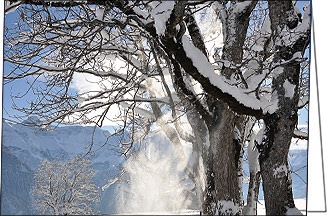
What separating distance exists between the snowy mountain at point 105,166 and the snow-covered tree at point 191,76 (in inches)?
3.5

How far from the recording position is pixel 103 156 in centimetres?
231

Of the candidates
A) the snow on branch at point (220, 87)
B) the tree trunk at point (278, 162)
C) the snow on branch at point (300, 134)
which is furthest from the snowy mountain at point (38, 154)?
the snow on branch at point (300, 134)

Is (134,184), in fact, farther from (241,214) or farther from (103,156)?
(241,214)

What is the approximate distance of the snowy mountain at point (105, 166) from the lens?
214 cm

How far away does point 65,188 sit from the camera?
2.24 metres

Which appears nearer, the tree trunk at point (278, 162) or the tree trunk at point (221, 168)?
the tree trunk at point (278, 162)

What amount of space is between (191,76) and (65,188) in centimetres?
90

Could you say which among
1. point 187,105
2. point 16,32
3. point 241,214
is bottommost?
point 241,214

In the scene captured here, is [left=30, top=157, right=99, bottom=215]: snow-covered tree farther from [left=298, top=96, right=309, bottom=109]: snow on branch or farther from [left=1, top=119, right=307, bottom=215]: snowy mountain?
[left=298, top=96, right=309, bottom=109]: snow on branch

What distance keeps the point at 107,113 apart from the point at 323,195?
1.31 m

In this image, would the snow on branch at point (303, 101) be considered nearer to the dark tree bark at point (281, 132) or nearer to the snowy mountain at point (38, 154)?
the dark tree bark at point (281, 132)

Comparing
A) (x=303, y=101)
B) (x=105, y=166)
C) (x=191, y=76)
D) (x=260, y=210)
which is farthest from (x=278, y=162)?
(x=105, y=166)

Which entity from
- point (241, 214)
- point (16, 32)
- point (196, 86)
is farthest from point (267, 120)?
point (16, 32)

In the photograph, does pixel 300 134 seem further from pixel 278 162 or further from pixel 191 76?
pixel 191 76
